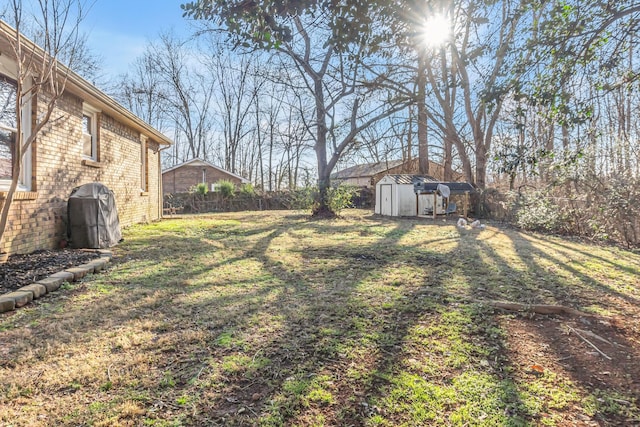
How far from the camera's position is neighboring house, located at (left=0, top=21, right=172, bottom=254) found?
190 inches

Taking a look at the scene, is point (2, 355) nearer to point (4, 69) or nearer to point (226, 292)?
point (226, 292)

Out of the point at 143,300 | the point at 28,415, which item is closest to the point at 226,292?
the point at 143,300

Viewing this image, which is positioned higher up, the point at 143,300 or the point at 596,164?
the point at 596,164

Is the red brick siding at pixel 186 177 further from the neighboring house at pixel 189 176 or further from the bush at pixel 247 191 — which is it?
the bush at pixel 247 191

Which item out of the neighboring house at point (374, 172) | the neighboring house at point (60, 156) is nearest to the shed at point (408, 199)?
the neighboring house at point (374, 172)

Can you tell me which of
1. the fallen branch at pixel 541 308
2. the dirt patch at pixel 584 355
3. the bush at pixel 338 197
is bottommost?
the dirt patch at pixel 584 355

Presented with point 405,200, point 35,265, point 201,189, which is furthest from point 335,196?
point 35,265

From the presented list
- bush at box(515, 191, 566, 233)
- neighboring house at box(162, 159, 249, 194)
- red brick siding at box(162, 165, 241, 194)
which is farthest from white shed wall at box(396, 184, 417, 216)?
red brick siding at box(162, 165, 241, 194)

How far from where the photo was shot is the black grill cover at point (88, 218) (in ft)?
18.8

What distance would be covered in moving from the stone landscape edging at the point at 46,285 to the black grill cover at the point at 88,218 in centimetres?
109

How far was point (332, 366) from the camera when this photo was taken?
87.4 inches

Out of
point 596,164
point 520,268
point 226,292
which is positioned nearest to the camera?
point 226,292

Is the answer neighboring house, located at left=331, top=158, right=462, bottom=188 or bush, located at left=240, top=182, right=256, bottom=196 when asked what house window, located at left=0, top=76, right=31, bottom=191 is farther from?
neighboring house, located at left=331, top=158, right=462, bottom=188

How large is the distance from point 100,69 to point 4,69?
1673 cm
